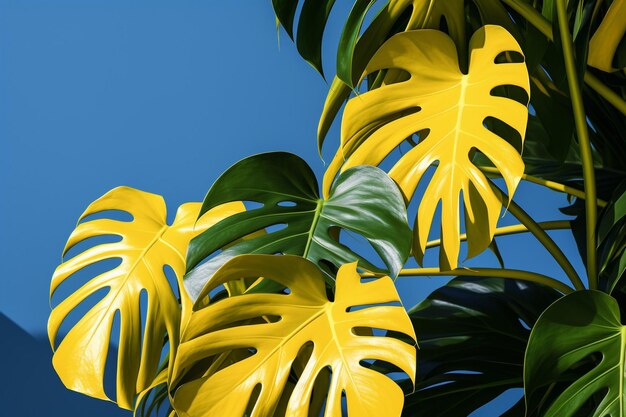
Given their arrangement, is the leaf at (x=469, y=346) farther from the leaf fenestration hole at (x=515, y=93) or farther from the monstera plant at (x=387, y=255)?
the leaf fenestration hole at (x=515, y=93)

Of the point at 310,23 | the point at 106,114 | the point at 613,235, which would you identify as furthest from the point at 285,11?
the point at 106,114

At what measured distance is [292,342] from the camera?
80cm

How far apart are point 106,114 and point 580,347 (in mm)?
1320

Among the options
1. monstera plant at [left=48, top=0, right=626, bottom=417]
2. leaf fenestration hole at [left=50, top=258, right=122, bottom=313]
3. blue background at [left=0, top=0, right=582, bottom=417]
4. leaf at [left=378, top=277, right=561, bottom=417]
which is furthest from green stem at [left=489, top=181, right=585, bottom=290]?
leaf fenestration hole at [left=50, top=258, right=122, bottom=313]

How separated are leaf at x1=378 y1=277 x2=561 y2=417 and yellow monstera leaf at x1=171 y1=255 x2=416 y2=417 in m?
0.26

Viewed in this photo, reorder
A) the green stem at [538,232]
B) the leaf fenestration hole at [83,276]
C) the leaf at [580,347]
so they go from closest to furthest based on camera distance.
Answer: the leaf at [580,347] < the green stem at [538,232] < the leaf fenestration hole at [83,276]

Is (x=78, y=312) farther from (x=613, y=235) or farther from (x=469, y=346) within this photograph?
(x=613, y=235)

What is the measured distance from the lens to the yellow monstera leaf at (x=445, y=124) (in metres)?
0.80

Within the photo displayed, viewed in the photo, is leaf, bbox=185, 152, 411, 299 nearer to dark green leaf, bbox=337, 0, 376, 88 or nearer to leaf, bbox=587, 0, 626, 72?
dark green leaf, bbox=337, 0, 376, 88

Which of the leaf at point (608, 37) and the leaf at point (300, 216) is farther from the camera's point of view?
the leaf at point (608, 37)

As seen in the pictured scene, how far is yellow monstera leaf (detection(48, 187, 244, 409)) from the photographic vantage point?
A: 0.92 meters

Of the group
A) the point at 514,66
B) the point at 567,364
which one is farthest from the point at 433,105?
the point at 567,364

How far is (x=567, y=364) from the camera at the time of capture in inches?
31.2

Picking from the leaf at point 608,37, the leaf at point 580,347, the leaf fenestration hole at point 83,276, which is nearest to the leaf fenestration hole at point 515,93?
the leaf at point 608,37
